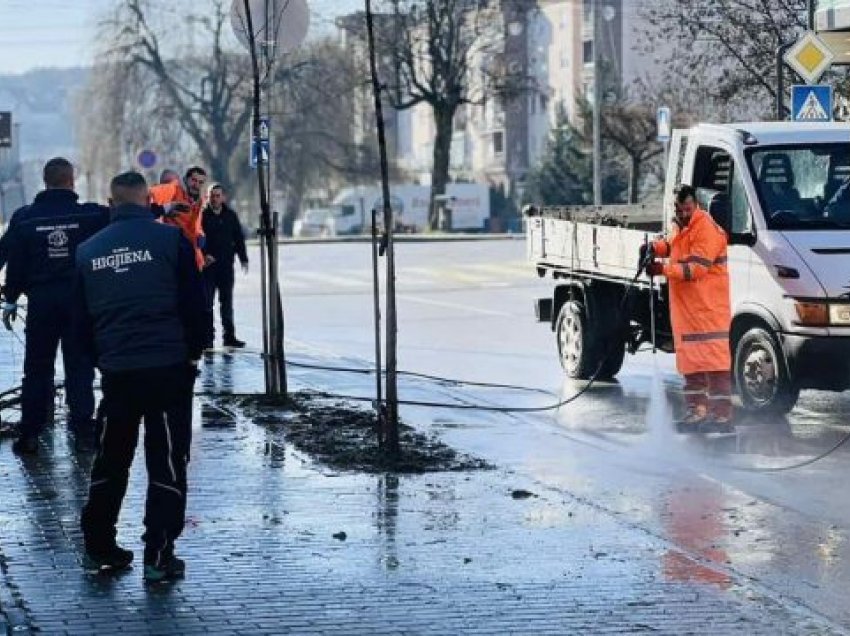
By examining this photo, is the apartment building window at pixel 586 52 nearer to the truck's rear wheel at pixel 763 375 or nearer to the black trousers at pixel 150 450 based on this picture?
the truck's rear wheel at pixel 763 375

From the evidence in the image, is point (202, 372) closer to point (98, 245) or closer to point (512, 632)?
point (98, 245)

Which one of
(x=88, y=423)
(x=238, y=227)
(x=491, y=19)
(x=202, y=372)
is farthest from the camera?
(x=491, y=19)

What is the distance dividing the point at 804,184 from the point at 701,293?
1.73 meters

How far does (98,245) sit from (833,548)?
12.1ft

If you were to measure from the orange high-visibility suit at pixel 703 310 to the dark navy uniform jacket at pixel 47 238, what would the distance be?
4.06 metres

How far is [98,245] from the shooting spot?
28.3 feet

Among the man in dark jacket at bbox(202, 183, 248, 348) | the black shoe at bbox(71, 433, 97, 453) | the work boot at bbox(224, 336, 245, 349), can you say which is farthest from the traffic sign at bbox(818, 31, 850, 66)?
the black shoe at bbox(71, 433, 97, 453)

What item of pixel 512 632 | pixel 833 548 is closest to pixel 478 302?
pixel 833 548

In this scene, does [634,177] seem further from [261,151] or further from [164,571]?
[164,571]

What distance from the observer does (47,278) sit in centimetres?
1227

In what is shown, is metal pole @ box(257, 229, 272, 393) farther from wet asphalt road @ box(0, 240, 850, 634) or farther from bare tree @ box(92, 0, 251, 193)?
bare tree @ box(92, 0, 251, 193)

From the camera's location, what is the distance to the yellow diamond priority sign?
69.3 ft

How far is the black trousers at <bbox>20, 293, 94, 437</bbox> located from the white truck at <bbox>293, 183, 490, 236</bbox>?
225 ft

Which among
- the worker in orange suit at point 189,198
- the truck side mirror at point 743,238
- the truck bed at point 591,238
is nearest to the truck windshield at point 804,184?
the truck side mirror at point 743,238
